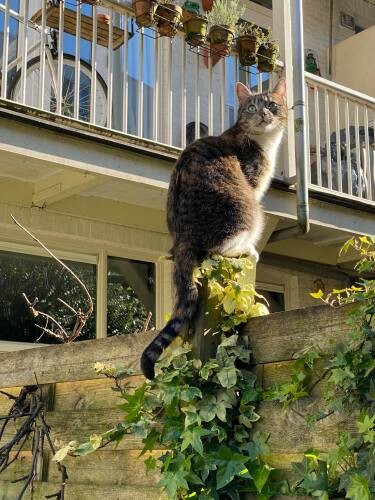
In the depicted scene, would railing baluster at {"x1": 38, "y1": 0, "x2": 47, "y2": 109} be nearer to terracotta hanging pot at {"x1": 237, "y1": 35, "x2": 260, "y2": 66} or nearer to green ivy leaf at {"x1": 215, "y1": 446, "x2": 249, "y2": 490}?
terracotta hanging pot at {"x1": 237, "y1": 35, "x2": 260, "y2": 66}

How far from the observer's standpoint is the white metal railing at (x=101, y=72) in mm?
4895

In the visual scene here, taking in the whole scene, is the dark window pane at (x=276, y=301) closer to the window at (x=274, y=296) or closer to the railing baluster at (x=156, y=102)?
the window at (x=274, y=296)

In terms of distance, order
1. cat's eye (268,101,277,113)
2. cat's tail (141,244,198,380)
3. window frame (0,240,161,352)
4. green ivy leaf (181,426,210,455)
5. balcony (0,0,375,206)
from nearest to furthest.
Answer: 1. green ivy leaf (181,426,210,455)
2. cat's tail (141,244,198,380)
3. cat's eye (268,101,277,113)
4. balcony (0,0,375,206)
5. window frame (0,240,161,352)

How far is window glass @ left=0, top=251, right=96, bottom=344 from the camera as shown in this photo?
227 inches

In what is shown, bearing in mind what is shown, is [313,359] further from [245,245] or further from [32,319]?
[32,319]

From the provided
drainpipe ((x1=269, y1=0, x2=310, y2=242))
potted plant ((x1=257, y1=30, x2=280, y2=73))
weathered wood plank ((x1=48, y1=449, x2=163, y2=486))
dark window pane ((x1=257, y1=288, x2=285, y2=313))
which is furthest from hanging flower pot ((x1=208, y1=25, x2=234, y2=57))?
weathered wood plank ((x1=48, y1=449, x2=163, y2=486))

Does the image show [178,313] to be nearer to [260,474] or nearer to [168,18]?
[260,474]

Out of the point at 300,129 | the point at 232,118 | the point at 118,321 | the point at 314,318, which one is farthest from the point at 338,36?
the point at 314,318

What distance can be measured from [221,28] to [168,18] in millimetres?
473

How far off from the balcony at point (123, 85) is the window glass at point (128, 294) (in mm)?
1156

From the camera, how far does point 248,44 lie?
5.66 metres

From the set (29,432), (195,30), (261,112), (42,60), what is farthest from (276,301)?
(29,432)

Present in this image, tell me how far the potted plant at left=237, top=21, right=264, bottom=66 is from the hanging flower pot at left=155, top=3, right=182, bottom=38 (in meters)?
0.60

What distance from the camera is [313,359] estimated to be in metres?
1.98
